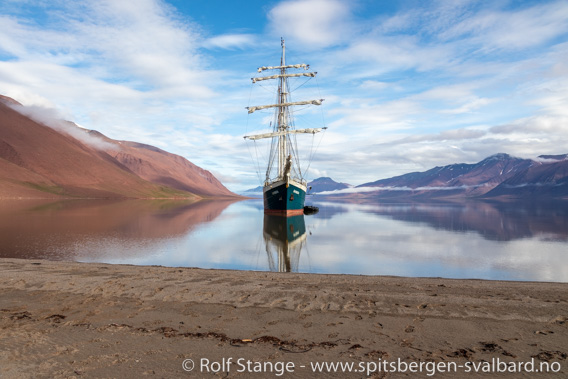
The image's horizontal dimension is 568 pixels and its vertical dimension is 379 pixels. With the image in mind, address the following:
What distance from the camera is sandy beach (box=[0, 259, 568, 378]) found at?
5999mm

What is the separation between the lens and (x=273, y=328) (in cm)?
782

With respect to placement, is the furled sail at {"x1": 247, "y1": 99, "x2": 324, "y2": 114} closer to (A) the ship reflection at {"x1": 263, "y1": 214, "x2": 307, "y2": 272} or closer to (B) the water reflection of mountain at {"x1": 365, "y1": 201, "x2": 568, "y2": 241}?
(B) the water reflection of mountain at {"x1": 365, "y1": 201, "x2": 568, "y2": 241}

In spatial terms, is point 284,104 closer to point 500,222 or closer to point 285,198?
point 285,198

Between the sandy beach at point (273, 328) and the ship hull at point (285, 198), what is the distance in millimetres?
44951

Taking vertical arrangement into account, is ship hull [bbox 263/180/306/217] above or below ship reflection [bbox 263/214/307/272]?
above

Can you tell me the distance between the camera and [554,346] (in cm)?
678

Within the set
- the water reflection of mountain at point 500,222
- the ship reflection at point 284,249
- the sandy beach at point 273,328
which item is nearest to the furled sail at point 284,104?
the water reflection of mountain at point 500,222

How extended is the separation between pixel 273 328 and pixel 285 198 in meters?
49.7

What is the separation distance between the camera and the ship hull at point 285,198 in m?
57.4

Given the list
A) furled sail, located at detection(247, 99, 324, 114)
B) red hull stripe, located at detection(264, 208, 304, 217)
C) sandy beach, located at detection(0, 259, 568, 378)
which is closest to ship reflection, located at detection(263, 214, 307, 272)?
sandy beach, located at detection(0, 259, 568, 378)

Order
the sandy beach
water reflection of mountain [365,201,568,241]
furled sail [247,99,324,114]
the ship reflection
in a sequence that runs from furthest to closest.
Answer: furled sail [247,99,324,114] < water reflection of mountain [365,201,568,241] < the ship reflection < the sandy beach

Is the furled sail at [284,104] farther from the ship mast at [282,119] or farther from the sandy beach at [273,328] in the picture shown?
the sandy beach at [273,328]

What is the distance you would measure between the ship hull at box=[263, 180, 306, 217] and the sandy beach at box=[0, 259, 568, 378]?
147 feet

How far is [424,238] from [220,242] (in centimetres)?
1894
